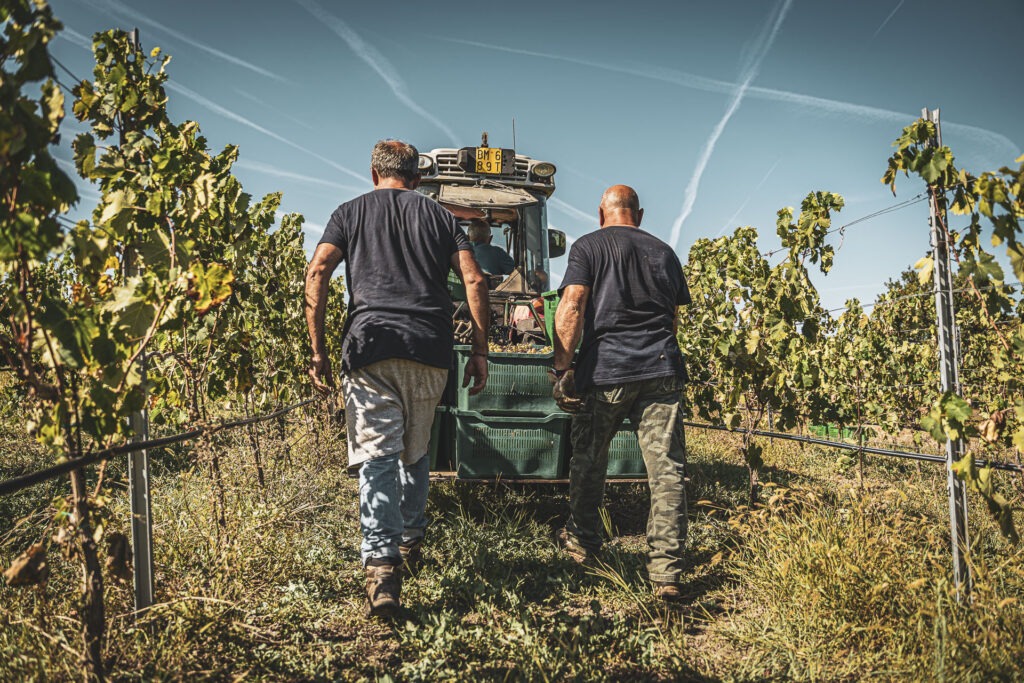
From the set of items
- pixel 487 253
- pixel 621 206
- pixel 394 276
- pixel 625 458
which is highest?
pixel 487 253

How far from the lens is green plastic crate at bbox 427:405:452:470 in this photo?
3807 millimetres

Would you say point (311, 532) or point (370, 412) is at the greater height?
point (370, 412)

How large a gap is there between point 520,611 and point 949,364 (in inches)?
73.4

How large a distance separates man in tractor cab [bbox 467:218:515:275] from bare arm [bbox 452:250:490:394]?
2.75 m

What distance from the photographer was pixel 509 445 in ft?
12.4

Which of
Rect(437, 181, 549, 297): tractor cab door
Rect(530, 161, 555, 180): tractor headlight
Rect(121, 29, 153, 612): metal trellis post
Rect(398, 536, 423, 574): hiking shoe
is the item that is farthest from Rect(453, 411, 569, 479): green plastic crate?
Rect(530, 161, 555, 180): tractor headlight

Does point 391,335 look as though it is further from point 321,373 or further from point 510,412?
point 510,412

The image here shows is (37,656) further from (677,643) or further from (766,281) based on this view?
(766,281)

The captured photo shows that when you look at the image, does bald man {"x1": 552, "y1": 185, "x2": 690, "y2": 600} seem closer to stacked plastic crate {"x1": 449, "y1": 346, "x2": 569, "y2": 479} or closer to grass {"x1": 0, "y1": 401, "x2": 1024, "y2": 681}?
grass {"x1": 0, "y1": 401, "x2": 1024, "y2": 681}

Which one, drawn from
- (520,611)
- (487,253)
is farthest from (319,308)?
(487,253)

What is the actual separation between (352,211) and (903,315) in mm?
11560

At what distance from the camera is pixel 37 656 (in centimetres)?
182

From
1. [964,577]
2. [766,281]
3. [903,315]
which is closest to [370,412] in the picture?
[964,577]

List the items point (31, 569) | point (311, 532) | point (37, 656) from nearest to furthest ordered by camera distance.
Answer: point (31, 569) → point (37, 656) → point (311, 532)
